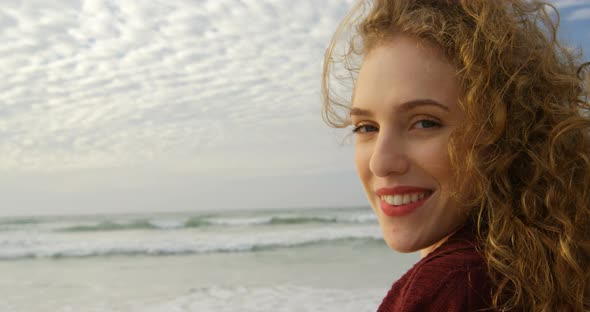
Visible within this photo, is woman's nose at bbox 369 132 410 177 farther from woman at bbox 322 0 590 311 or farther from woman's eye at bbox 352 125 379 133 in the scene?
woman's eye at bbox 352 125 379 133

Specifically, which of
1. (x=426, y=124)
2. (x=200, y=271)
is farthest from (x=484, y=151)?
(x=200, y=271)

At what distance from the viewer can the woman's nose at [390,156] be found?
1426 millimetres

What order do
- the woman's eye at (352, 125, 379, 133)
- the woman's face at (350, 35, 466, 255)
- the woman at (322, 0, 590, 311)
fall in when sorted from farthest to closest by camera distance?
1. the woman's eye at (352, 125, 379, 133)
2. the woman's face at (350, 35, 466, 255)
3. the woman at (322, 0, 590, 311)

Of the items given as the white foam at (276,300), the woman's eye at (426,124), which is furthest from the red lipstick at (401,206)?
the white foam at (276,300)

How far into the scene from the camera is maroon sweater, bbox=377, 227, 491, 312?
1.15 m

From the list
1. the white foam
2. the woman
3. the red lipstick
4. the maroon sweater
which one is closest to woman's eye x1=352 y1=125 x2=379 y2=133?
the woman

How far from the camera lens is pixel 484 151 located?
4.45 ft

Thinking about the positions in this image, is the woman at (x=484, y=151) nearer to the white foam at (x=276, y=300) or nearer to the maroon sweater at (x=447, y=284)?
the maroon sweater at (x=447, y=284)

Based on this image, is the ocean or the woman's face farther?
the ocean

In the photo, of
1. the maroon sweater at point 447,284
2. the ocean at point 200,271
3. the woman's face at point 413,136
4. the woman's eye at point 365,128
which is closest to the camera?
the maroon sweater at point 447,284

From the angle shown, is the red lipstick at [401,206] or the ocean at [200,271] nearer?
the red lipstick at [401,206]

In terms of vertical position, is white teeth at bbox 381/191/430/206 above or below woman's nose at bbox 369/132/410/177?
below

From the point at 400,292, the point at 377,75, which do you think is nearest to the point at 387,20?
the point at 377,75

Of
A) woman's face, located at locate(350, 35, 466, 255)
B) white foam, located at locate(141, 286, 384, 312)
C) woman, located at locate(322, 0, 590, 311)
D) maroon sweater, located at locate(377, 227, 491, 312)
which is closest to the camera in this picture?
maroon sweater, located at locate(377, 227, 491, 312)
